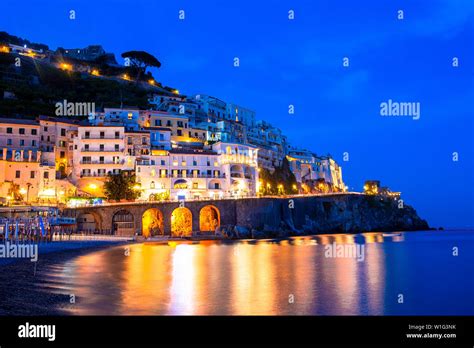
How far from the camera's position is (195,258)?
142 feet

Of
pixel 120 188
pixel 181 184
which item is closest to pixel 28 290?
pixel 120 188

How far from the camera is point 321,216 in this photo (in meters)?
87.1

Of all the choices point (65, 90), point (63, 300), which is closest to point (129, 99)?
point (65, 90)

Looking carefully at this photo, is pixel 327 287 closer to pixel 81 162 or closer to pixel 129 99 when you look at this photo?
pixel 81 162

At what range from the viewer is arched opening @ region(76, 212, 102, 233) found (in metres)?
66.0

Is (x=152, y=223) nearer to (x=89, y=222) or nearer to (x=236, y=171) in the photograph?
(x=89, y=222)

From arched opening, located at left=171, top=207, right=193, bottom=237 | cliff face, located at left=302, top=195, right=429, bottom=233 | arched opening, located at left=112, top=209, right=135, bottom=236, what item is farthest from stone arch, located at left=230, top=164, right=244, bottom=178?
arched opening, located at left=112, top=209, right=135, bottom=236

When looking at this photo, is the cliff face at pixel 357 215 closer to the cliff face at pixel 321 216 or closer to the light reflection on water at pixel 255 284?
the cliff face at pixel 321 216

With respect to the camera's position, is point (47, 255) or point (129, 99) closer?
point (47, 255)

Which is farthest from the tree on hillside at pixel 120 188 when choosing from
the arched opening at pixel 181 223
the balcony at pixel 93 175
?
the arched opening at pixel 181 223

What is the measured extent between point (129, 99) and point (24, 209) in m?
53.4

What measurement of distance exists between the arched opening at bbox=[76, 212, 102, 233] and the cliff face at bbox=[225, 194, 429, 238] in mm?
18815

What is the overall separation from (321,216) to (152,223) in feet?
111

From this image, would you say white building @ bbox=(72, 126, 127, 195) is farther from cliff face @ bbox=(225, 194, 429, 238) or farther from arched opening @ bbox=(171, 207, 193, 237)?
cliff face @ bbox=(225, 194, 429, 238)
